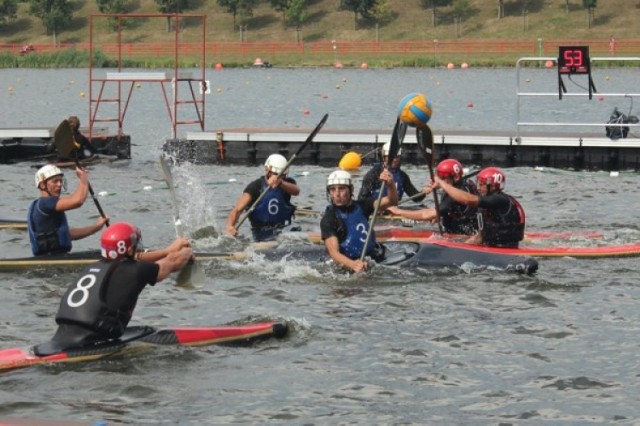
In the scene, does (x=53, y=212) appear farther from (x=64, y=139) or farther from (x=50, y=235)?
(x=64, y=139)

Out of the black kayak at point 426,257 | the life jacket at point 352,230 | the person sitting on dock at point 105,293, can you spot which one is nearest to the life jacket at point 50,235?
the black kayak at point 426,257

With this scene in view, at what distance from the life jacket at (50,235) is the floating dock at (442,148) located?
1397 cm

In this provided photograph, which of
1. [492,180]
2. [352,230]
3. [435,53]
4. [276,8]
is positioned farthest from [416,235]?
[276,8]

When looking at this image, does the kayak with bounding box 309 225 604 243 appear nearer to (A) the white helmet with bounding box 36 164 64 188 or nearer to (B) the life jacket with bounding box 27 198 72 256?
(B) the life jacket with bounding box 27 198 72 256

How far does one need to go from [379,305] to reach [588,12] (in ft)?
267

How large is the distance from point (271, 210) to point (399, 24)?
268 feet

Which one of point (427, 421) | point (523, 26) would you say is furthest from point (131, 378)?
point (523, 26)

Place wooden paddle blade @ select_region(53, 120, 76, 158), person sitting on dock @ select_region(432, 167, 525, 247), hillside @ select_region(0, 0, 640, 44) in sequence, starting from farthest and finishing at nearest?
hillside @ select_region(0, 0, 640, 44)
wooden paddle blade @ select_region(53, 120, 76, 158)
person sitting on dock @ select_region(432, 167, 525, 247)

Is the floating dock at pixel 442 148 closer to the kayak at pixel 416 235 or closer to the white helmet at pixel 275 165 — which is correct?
the kayak at pixel 416 235

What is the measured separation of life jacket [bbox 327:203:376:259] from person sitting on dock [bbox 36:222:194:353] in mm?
4321

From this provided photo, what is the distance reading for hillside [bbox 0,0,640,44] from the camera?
9111cm

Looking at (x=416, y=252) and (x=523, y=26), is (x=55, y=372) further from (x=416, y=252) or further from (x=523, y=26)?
(x=523, y=26)

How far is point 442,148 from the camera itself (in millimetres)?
Answer: 30422

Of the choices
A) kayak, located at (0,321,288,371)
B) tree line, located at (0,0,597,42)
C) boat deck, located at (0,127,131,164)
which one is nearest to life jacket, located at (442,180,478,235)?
kayak, located at (0,321,288,371)
